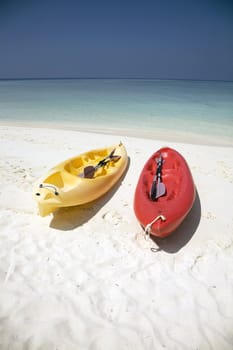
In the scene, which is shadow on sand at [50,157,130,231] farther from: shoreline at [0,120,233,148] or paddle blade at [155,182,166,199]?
shoreline at [0,120,233,148]

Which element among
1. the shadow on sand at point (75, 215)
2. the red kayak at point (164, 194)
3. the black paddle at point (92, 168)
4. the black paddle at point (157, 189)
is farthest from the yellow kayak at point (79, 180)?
the black paddle at point (157, 189)

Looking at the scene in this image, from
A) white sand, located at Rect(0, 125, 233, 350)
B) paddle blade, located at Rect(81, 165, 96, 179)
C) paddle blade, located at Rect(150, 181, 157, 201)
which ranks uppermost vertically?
paddle blade, located at Rect(81, 165, 96, 179)

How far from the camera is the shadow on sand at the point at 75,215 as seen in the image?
10.8 ft

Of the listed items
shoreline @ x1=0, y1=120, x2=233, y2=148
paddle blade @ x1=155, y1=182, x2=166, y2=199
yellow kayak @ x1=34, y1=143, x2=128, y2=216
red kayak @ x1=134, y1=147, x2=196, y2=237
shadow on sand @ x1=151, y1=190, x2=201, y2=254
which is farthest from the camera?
shoreline @ x1=0, y1=120, x2=233, y2=148

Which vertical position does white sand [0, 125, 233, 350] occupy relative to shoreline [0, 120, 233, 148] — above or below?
below

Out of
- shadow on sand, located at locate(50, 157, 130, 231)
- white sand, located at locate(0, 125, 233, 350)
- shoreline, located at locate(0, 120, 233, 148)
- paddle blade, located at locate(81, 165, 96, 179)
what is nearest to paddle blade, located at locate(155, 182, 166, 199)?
white sand, located at locate(0, 125, 233, 350)

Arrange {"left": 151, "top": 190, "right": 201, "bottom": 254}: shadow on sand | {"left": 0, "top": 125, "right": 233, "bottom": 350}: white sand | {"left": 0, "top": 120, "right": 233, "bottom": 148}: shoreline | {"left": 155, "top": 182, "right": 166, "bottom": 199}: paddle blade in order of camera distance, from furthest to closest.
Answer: {"left": 0, "top": 120, "right": 233, "bottom": 148}: shoreline
{"left": 155, "top": 182, "right": 166, "bottom": 199}: paddle blade
{"left": 151, "top": 190, "right": 201, "bottom": 254}: shadow on sand
{"left": 0, "top": 125, "right": 233, "bottom": 350}: white sand

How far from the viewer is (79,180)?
361 centimetres

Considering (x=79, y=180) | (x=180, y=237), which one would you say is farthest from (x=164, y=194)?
(x=79, y=180)

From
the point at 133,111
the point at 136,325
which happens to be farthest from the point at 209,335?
the point at 133,111

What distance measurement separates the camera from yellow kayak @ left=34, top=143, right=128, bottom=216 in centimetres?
317

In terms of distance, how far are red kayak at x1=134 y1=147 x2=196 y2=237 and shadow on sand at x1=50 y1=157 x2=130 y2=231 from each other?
0.67m

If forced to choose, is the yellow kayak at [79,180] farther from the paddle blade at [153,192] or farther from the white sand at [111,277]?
the paddle blade at [153,192]

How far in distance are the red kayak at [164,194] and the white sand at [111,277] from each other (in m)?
0.31
